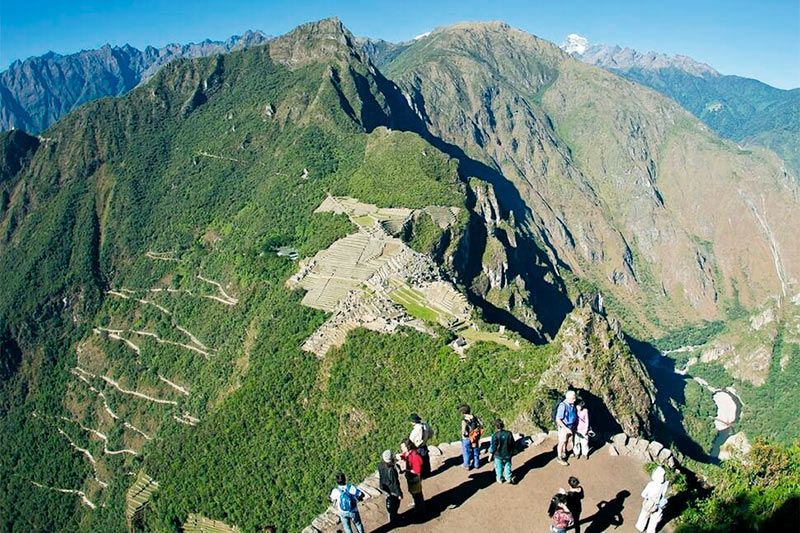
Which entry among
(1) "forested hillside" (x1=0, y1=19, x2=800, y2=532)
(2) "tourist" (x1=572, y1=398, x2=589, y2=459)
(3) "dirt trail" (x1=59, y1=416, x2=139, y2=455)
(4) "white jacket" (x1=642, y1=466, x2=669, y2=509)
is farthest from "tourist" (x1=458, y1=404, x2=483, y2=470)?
(3) "dirt trail" (x1=59, y1=416, x2=139, y2=455)

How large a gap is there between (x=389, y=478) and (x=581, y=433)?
8.48m

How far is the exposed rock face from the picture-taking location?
146 feet

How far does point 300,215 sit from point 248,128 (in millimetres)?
46628

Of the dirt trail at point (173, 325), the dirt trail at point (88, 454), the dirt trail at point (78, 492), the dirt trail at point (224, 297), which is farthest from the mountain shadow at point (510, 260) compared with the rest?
the dirt trail at point (78, 492)

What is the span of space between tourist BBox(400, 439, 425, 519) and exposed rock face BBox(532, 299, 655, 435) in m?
21.5

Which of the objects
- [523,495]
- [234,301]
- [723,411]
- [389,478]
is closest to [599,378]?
[523,495]

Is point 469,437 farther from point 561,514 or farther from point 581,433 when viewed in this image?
point 561,514

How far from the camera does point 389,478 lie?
20.8 metres

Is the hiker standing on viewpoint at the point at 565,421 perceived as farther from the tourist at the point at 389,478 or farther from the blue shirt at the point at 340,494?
the blue shirt at the point at 340,494

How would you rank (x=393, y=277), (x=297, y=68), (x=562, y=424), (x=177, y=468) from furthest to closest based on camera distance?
(x=297, y=68), (x=393, y=277), (x=177, y=468), (x=562, y=424)

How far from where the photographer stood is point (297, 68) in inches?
6093

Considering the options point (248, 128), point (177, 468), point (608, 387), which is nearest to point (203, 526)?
point (177, 468)

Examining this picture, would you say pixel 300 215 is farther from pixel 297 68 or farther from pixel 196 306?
pixel 297 68

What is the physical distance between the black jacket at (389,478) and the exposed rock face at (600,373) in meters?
23.0
